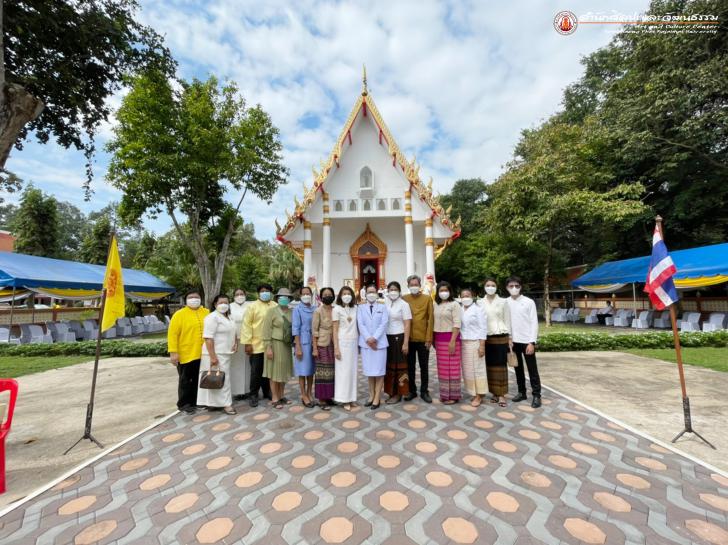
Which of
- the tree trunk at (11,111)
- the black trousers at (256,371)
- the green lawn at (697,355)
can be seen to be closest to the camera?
the tree trunk at (11,111)

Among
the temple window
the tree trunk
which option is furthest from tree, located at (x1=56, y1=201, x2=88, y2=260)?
the tree trunk

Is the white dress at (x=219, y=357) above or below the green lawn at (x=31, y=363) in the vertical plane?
above

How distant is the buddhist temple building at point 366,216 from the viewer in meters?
12.9

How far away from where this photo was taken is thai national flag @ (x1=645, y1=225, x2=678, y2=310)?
363 cm

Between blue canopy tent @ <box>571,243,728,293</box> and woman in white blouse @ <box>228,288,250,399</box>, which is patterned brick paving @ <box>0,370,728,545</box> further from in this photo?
blue canopy tent @ <box>571,243,728,293</box>

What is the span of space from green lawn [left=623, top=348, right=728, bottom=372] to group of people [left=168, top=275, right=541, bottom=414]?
5598 mm

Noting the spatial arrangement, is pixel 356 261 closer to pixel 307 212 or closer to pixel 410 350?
pixel 307 212

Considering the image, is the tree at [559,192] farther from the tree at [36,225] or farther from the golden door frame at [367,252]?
the tree at [36,225]

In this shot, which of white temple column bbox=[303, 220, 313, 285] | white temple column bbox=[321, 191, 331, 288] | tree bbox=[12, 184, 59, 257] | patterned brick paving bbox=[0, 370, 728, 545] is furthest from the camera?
tree bbox=[12, 184, 59, 257]

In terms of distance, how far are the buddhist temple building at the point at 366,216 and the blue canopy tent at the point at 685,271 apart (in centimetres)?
818

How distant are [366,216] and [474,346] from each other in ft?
30.6

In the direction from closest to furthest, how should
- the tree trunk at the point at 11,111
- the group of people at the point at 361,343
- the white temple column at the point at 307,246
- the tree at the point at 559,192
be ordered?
1. the tree trunk at the point at 11,111
2. the group of people at the point at 361,343
3. the white temple column at the point at 307,246
4. the tree at the point at 559,192

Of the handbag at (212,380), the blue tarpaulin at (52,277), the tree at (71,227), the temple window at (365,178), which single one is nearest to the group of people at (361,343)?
the handbag at (212,380)

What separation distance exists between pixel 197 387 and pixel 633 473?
→ 16.4 ft
